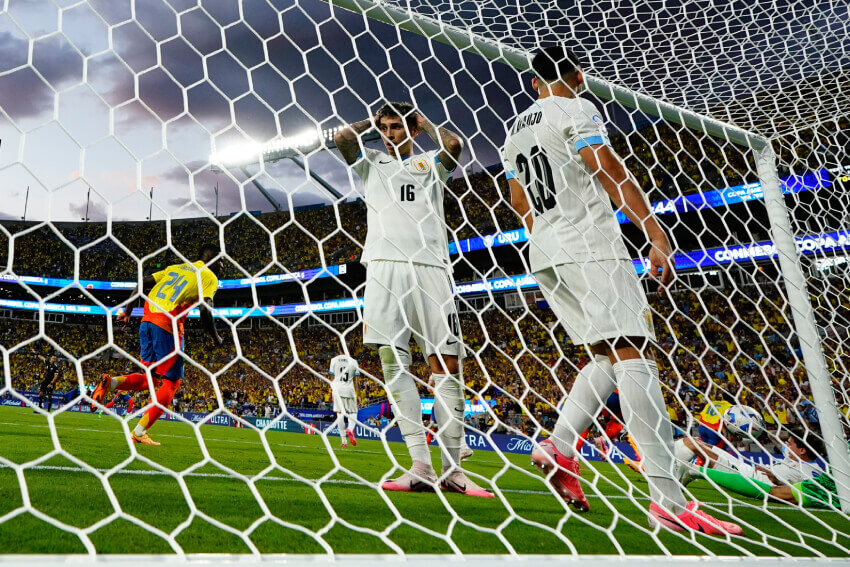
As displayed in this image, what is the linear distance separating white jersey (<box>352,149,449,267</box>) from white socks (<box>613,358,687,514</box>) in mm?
824

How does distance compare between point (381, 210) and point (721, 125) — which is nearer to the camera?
point (381, 210)

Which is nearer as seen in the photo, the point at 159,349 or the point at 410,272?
the point at 410,272

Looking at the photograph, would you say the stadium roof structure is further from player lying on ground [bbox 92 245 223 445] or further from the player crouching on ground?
the player crouching on ground

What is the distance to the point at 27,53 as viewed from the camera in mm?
1234

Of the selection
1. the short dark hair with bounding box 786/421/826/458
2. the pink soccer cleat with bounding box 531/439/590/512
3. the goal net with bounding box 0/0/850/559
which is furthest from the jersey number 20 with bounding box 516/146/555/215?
the short dark hair with bounding box 786/421/826/458

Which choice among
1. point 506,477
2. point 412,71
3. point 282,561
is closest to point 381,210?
point 412,71

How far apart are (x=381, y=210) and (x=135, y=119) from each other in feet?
2.91

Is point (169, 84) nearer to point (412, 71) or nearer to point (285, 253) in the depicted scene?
point (412, 71)

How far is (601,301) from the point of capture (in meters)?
1.71

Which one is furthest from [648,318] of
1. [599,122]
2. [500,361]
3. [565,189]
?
[500,361]

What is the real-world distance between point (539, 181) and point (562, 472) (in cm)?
103

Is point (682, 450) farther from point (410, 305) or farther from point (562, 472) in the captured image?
point (410, 305)

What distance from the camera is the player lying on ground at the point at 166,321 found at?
2.53 meters

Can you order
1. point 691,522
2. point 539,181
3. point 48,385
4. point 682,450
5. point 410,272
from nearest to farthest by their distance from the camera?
point 691,522
point 539,181
point 410,272
point 682,450
point 48,385
